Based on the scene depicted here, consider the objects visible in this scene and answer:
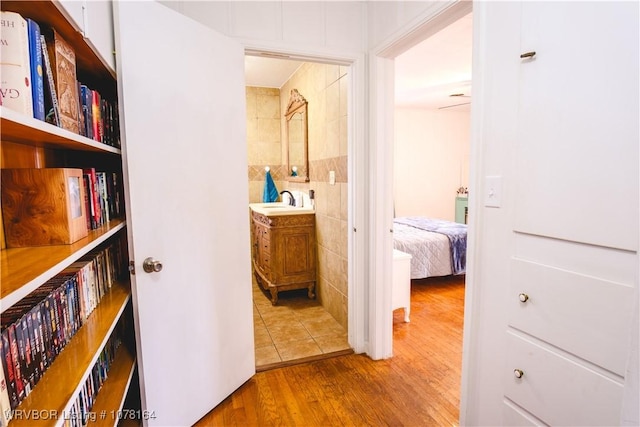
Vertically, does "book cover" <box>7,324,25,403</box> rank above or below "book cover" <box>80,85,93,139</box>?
below

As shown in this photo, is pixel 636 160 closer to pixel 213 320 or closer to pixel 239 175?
pixel 239 175

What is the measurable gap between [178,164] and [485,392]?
1.72 metres

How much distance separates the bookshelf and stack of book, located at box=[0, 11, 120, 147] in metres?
0.06

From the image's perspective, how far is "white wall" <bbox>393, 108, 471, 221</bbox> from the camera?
6336 millimetres

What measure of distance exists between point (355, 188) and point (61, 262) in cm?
176

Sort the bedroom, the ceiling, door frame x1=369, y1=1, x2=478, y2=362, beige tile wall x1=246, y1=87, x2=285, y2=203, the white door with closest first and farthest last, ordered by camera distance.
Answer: the white door, door frame x1=369, y1=1, x2=478, y2=362, the ceiling, the bedroom, beige tile wall x1=246, y1=87, x2=285, y2=203

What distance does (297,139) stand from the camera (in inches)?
153

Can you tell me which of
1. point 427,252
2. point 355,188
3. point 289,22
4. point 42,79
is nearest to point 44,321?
point 42,79

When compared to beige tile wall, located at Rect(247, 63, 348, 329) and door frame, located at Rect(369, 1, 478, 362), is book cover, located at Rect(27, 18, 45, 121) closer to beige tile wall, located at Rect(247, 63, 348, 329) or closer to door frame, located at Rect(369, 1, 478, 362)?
door frame, located at Rect(369, 1, 478, 362)

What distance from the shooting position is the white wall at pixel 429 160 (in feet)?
20.8

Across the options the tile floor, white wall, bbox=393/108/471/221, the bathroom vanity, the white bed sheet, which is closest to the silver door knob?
the tile floor

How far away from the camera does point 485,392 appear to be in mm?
1422

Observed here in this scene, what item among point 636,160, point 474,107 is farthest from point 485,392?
point 474,107

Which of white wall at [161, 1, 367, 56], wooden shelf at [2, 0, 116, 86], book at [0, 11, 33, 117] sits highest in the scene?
white wall at [161, 1, 367, 56]
